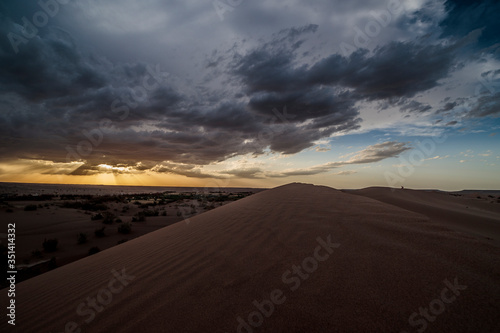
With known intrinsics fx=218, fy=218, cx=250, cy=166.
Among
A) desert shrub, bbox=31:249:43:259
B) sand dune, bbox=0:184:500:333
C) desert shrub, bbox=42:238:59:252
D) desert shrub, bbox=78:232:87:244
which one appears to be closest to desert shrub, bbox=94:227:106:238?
desert shrub, bbox=78:232:87:244

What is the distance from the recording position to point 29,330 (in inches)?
97.7

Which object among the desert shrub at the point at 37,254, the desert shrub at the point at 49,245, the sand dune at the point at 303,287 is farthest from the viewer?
the desert shrub at the point at 49,245

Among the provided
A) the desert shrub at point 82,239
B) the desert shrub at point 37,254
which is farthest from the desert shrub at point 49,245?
the desert shrub at point 82,239

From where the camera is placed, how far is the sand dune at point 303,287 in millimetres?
1575

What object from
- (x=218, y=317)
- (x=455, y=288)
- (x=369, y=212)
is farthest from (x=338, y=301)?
(x=369, y=212)

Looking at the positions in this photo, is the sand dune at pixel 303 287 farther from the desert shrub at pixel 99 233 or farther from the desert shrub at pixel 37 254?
the desert shrub at pixel 99 233

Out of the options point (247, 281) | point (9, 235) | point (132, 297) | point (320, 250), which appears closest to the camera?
point (247, 281)

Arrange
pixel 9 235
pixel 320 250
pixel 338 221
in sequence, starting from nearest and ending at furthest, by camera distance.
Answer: pixel 320 250
pixel 338 221
pixel 9 235

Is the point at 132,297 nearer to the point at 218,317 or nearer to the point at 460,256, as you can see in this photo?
the point at 218,317

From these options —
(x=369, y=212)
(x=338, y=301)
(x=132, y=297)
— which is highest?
(x=369, y=212)

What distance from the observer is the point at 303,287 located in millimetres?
2051

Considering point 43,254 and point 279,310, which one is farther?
point 43,254

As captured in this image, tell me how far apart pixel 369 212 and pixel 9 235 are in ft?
43.4

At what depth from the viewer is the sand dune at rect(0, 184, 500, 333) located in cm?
158
